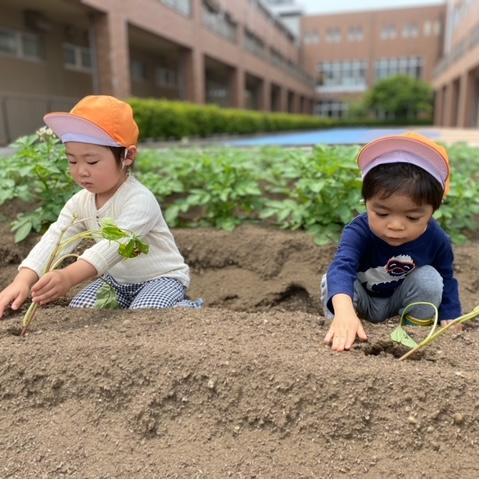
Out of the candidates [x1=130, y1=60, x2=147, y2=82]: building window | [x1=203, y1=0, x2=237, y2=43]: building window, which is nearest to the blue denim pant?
[x1=130, y1=60, x2=147, y2=82]: building window

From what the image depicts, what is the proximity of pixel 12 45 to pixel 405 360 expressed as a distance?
14792mm

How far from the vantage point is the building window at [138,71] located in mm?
20625

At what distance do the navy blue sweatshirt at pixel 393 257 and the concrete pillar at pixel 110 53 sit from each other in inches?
507

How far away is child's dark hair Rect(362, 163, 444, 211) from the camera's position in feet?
5.47

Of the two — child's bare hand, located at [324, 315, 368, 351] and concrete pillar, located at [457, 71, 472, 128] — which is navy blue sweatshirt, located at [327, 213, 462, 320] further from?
concrete pillar, located at [457, 71, 472, 128]

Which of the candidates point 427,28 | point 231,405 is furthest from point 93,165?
point 427,28

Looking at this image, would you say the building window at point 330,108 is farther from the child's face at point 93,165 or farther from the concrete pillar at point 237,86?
the child's face at point 93,165

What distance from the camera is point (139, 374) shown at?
1.49 metres

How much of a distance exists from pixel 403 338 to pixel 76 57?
56.6 feet

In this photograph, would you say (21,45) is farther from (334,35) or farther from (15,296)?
(334,35)

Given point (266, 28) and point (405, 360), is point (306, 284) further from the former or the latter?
point (266, 28)

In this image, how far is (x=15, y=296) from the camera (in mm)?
1940

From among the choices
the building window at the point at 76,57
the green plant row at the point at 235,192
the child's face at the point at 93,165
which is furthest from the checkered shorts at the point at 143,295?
the building window at the point at 76,57

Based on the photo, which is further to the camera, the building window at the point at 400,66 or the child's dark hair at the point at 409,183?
the building window at the point at 400,66
